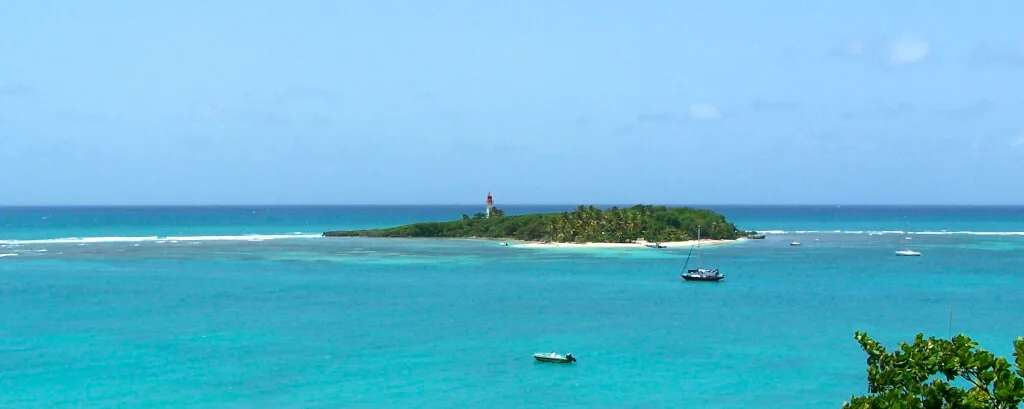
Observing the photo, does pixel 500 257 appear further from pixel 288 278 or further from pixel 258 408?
pixel 258 408

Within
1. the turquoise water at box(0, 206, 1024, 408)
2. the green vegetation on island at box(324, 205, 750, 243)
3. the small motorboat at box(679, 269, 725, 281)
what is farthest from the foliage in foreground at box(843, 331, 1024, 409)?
the green vegetation on island at box(324, 205, 750, 243)

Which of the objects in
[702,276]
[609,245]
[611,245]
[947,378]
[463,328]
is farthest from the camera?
[611,245]

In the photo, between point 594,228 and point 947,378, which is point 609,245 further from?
point 947,378

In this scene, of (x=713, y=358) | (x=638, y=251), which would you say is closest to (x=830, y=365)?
(x=713, y=358)

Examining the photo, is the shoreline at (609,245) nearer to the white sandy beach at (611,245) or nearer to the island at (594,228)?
the white sandy beach at (611,245)

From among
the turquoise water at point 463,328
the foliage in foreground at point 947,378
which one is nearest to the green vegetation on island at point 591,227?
the turquoise water at point 463,328

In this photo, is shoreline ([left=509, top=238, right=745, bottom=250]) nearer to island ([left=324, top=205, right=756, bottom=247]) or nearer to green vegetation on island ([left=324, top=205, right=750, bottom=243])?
island ([left=324, top=205, right=756, bottom=247])

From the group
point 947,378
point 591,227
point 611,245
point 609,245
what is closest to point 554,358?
point 947,378
